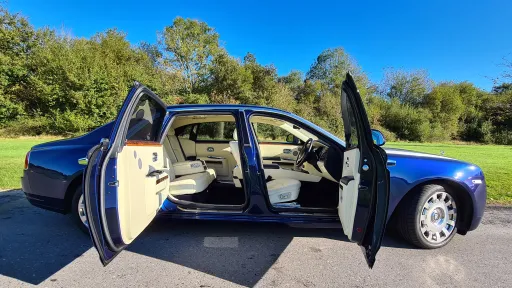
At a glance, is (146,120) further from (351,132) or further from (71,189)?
(351,132)

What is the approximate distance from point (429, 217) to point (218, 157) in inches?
133

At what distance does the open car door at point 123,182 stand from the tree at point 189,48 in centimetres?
2709

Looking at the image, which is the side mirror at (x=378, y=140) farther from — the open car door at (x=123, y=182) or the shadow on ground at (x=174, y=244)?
the open car door at (x=123, y=182)

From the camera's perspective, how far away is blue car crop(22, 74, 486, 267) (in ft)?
7.57

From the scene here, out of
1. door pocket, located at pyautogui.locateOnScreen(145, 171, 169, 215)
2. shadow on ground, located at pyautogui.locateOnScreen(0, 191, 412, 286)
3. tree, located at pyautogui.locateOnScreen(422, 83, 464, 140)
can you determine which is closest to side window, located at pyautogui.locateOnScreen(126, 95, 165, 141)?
door pocket, located at pyautogui.locateOnScreen(145, 171, 169, 215)

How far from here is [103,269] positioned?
2.64 m

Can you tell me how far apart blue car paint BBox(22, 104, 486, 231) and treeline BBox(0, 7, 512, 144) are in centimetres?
1339

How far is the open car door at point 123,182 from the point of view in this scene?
2.17 m

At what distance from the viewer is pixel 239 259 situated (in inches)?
111

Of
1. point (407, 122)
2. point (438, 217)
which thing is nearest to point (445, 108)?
point (407, 122)

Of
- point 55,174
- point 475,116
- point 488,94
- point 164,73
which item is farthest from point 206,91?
point 488,94

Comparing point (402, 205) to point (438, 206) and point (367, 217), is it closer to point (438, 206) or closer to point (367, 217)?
point (438, 206)

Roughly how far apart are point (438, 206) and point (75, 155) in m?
3.98

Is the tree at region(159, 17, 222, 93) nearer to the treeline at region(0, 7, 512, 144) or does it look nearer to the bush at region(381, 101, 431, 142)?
the treeline at region(0, 7, 512, 144)
